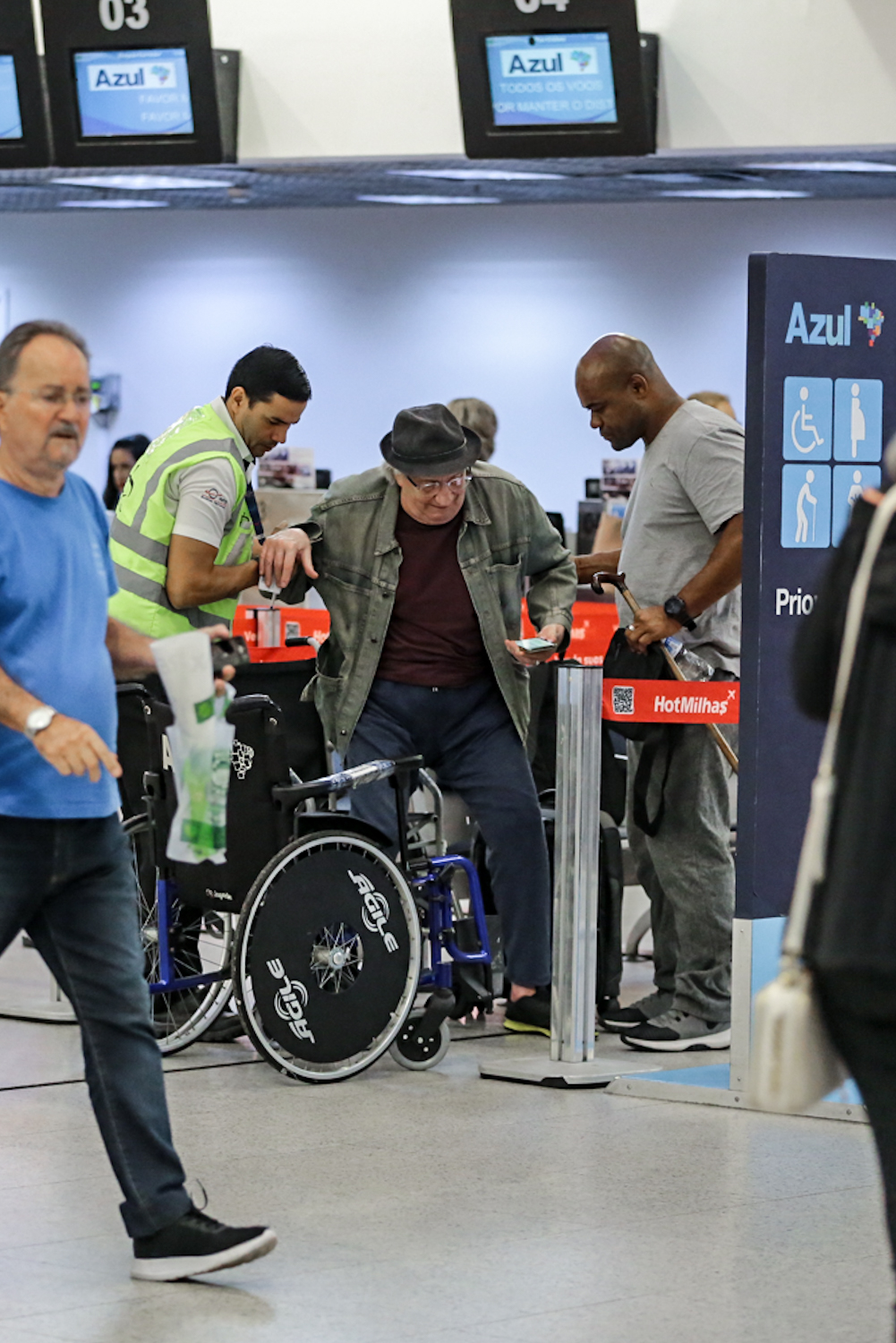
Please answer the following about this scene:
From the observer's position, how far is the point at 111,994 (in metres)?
3.37

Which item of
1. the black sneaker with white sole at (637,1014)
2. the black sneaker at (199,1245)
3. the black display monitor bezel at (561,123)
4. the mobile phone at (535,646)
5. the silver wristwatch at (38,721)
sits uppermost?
the black display monitor bezel at (561,123)

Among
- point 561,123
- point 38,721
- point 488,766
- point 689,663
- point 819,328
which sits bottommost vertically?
point 488,766

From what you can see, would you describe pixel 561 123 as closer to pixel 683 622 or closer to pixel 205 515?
pixel 683 622

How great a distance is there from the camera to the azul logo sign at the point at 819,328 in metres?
4.86

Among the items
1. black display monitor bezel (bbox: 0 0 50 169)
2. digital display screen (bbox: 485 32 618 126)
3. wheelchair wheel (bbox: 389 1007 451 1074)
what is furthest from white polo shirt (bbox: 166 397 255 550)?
black display monitor bezel (bbox: 0 0 50 169)

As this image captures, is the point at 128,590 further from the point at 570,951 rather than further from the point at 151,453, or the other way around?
the point at 570,951

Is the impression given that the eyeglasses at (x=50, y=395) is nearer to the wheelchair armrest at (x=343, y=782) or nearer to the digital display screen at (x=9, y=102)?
the wheelchair armrest at (x=343, y=782)

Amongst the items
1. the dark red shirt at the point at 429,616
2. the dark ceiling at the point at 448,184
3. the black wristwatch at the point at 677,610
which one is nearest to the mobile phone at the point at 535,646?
the dark red shirt at the point at 429,616

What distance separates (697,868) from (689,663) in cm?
56

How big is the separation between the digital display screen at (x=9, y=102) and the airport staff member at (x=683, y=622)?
351 centimetres

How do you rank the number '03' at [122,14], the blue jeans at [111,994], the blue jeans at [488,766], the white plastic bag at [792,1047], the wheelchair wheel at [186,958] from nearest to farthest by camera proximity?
the white plastic bag at [792,1047], the blue jeans at [111,994], the wheelchair wheel at [186,958], the blue jeans at [488,766], the number '03' at [122,14]

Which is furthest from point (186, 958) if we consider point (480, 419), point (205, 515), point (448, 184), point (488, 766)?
point (448, 184)

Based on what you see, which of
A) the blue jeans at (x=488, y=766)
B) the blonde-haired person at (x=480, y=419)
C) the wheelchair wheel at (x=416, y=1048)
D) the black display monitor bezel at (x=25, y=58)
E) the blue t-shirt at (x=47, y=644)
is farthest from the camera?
the black display monitor bezel at (x=25, y=58)

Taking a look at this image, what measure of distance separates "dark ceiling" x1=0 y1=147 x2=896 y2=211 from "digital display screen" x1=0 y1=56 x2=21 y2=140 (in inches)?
57.9
